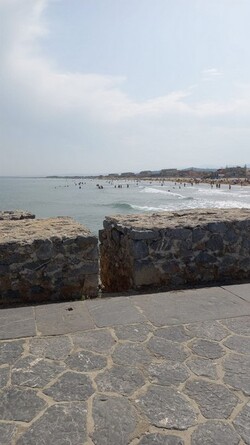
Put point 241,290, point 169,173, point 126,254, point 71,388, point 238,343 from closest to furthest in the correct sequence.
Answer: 1. point 71,388
2. point 238,343
3. point 241,290
4. point 126,254
5. point 169,173

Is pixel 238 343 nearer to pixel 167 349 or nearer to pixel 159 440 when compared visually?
pixel 167 349

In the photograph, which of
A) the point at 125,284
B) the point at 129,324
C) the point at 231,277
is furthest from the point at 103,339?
the point at 231,277

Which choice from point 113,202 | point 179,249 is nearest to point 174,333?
point 179,249

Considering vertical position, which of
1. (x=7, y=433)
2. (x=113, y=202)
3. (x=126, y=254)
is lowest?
(x=113, y=202)

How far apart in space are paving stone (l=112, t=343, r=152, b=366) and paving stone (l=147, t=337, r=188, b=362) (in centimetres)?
9

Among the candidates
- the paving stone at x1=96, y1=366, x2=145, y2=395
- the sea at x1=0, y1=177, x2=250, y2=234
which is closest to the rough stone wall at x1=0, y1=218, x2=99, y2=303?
the paving stone at x1=96, y1=366, x2=145, y2=395

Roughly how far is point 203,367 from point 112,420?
0.90 metres

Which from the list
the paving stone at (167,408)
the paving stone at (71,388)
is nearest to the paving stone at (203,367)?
the paving stone at (167,408)

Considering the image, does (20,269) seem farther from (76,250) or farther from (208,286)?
(208,286)

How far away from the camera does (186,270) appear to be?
501 centimetres

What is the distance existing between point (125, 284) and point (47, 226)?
1356 mm

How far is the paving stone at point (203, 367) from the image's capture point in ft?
8.99

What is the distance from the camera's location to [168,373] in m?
2.76

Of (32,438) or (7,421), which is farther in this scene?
(7,421)
